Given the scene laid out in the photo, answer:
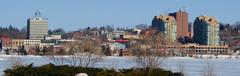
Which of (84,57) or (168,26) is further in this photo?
(168,26)

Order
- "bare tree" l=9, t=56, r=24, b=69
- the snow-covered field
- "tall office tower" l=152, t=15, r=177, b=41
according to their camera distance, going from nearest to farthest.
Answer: "bare tree" l=9, t=56, r=24, b=69
the snow-covered field
"tall office tower" l=152, t=15, r=177, b=41

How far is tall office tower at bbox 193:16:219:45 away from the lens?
177975 millimetres

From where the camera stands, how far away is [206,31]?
181 m

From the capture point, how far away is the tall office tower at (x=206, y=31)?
178m

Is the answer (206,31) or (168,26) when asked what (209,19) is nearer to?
(206,31)

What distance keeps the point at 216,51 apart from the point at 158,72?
500 feet

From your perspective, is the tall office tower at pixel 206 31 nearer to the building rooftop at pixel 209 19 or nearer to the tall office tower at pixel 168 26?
the building rooftop at pixel 209 19

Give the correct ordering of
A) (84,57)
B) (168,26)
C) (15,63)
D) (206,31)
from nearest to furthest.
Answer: (15,63), (84,57), (206,31), (168,26)

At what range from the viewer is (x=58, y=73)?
14.7m

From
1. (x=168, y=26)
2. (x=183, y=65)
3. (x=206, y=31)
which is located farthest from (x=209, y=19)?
(x=183, y=65)

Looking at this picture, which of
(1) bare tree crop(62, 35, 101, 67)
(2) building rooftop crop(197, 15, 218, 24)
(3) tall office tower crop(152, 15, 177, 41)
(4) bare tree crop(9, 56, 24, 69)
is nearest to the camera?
(4) bare tree crop(9, 56, 24, 69)

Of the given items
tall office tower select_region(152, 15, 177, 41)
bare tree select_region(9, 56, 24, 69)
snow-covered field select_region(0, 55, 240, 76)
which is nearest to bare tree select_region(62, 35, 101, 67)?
snow-covered field select_region(0, 55, 240, 76)

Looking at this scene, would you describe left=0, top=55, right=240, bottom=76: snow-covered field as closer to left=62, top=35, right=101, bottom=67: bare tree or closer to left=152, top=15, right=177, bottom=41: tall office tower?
left=62, top=35, right=101, bottom=67: bare tree

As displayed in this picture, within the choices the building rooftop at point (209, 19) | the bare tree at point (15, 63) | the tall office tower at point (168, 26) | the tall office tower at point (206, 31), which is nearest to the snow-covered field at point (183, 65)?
the bare tree at point (15, 63)
